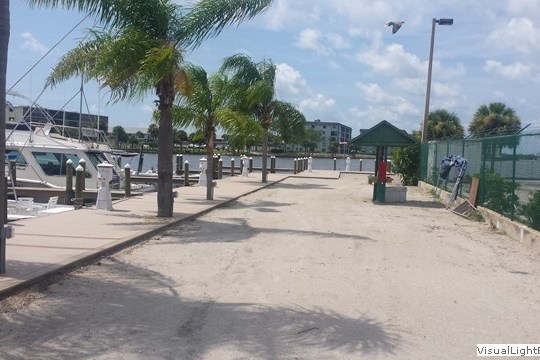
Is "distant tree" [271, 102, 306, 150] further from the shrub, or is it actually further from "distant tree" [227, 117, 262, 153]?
the shrub

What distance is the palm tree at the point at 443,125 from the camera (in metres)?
45.0

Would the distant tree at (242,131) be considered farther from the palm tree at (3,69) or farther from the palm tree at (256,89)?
the palm tree at (3,69)

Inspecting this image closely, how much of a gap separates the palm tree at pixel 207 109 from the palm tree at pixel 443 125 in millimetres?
26677

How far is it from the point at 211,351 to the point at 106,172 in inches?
443

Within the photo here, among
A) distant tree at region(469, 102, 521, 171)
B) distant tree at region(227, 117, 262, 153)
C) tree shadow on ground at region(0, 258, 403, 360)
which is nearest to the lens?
tree shadow on ground at region(0, 258, 403, 360)

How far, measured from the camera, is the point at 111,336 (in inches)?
239

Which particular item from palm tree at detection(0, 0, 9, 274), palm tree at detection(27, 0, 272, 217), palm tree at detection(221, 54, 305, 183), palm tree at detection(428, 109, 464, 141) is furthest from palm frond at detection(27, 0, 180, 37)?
palm tree at detection(428, 109, 464, 141)

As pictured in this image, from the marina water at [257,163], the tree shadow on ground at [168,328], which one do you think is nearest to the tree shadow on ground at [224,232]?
the tree shadow on ground at [168,328]

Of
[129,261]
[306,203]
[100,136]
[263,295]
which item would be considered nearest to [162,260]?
[129,261]

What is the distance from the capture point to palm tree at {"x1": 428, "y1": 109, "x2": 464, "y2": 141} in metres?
45.0

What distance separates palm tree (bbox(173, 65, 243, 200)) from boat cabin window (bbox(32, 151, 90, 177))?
19.6 ft

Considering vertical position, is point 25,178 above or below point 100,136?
below

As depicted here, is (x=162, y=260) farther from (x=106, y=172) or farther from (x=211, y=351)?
(x=106, y=172)

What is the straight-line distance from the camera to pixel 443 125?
45.2 metres
